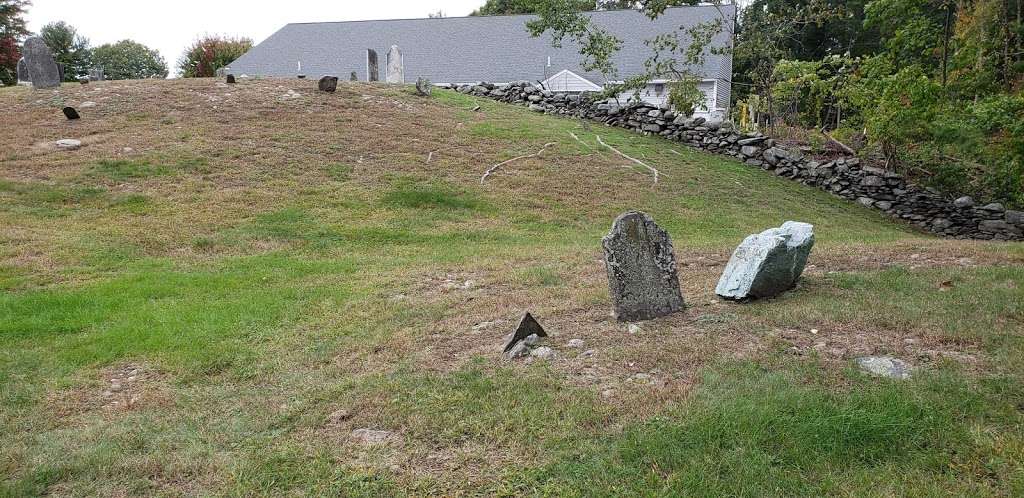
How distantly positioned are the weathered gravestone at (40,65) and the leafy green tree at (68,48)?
27.1m

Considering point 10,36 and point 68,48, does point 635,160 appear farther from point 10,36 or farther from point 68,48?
point 68,48

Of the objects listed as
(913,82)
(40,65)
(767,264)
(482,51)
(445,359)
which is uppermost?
(482,51)

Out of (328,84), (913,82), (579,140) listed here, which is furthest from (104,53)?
(913,82)

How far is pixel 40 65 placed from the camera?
59.6ft

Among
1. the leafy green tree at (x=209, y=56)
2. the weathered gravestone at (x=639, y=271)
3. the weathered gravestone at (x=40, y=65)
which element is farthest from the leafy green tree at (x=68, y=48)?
the weathered gravestone at (x=639, y=271)

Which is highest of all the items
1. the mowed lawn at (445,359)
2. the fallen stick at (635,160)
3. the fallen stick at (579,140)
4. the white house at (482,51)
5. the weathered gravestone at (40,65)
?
the white house at (482,51)

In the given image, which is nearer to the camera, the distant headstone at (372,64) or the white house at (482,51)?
the distant headstone at (372,64)

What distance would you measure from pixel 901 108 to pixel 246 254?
50.9 ft

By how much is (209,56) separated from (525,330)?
123 feet

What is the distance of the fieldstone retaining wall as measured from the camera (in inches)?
593

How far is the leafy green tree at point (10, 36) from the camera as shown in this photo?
1324 inches

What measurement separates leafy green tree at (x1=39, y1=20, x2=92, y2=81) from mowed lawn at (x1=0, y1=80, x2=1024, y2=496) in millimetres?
38050

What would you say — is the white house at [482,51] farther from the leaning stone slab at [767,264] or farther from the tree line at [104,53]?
the leaning stone slab at [767,264]

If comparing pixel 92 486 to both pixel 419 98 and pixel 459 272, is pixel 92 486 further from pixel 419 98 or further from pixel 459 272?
pixel 419 98
